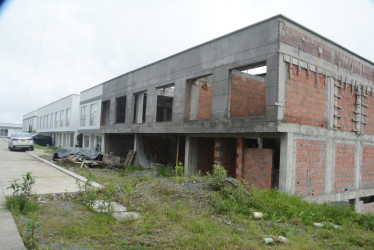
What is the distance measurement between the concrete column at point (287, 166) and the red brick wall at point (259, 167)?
482 millimetres

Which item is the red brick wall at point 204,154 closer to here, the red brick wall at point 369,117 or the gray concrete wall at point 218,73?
the gray concrete wall at point 218,73

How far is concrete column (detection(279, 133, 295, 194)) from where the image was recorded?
8.05m

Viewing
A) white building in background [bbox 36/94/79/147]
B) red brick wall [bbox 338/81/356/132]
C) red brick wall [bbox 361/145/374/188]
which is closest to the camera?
red brick wall [bbox 338/81/356/132]

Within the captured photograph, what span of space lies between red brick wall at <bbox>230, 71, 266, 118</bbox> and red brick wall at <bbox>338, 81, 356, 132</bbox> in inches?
112

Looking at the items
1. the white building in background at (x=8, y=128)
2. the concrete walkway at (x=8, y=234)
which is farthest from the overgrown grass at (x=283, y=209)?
the white building in background at (x=8, y=128)

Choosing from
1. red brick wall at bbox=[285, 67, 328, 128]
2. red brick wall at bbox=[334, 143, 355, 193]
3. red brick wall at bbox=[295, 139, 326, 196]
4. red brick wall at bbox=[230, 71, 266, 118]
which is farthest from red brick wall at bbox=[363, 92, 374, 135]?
red brick wall at bbox=[230, 71, 266, 118]

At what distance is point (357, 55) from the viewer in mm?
11242

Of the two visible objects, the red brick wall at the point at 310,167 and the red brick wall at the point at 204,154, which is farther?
the red brick wall at the point at 204,154

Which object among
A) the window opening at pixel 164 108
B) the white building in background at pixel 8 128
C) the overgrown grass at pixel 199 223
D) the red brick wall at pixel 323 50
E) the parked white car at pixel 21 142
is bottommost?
the overgrown grass at pixel 199 223

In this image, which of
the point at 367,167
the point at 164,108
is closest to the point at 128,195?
the point at 367,167

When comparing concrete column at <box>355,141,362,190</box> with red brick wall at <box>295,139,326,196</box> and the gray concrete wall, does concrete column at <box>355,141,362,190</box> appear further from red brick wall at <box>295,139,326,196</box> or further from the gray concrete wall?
the gray concrete wall

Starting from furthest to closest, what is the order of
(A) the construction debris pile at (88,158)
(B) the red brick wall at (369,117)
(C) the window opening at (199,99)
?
(A) the construction debris pile at (88,158)
(C) the window opening at (199,99)
(B) the red brick wall at (369,117)

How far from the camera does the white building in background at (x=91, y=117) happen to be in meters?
21.3

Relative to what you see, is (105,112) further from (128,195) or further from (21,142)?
(128,195)
